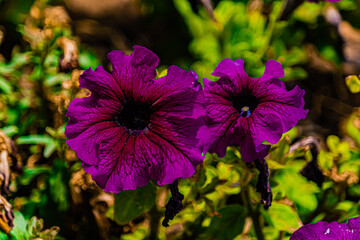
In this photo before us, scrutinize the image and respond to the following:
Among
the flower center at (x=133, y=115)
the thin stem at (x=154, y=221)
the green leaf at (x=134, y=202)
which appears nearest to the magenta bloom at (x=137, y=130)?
the flower center at (x=133, y=115)

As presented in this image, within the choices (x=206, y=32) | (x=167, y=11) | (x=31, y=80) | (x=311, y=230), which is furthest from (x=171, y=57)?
(x=311, y=230)

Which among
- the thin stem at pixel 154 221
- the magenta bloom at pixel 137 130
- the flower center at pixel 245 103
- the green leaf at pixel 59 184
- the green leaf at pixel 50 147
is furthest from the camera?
the green leaf at pixel 59 184

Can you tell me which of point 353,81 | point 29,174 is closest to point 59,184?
point 29,174

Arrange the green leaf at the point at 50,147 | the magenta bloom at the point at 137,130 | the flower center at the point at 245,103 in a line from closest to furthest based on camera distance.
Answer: the magenta bloom at the point at 137,130, the flower center at the point at 245,103, the green leaf at the point at 50,147

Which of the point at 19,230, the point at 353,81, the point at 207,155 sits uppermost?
the point at 353,81

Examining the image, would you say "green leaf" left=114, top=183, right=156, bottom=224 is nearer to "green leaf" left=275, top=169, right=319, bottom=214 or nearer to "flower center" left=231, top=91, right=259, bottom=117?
"flower center" left=231, top=91, right=259, bottom=117

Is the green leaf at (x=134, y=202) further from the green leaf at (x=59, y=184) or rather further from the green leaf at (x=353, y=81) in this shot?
the green leaf at (x=353, y=81)

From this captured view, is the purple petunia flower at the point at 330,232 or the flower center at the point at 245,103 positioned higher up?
the flower center at the point at 245,103

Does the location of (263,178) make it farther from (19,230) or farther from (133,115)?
(19,230)
